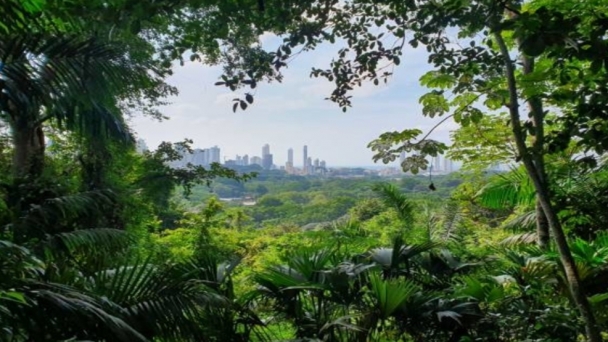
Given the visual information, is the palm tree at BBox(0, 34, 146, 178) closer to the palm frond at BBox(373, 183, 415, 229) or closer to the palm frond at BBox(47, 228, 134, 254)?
the palm frond at BBox(47, 228, 134, 254)

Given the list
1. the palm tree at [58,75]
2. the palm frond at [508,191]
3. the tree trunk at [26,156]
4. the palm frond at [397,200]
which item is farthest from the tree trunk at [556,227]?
the tree trunk at [26,156]

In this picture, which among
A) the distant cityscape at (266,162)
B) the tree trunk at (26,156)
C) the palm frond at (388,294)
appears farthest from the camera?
the distant cityscape at (266,162)

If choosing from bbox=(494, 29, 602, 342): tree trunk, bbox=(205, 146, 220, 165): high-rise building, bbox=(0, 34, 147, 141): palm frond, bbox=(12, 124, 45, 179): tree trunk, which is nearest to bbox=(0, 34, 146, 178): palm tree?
bbox=(0, 34, 147, 141): palm frond

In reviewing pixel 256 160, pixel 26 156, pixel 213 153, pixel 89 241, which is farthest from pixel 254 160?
pixel 89 241

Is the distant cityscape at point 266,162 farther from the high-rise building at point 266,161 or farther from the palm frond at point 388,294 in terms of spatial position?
the palm frond at point 388,294

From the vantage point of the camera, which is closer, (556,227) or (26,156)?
(556,227)

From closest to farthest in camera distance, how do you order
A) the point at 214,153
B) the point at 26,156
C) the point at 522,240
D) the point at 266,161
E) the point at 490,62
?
the point at 490,62 < the point at 522,240 < the point at 26,156 < the point at 214,153 < the point at 266,161

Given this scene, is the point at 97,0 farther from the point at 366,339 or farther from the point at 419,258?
the point at 419,258

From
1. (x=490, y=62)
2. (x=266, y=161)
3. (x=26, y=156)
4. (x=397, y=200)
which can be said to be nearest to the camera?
(x=490, y=62)

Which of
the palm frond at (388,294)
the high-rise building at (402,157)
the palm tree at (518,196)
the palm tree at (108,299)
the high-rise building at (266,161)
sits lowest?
the palm frond at (388,294)

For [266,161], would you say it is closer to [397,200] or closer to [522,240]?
[397,200]
